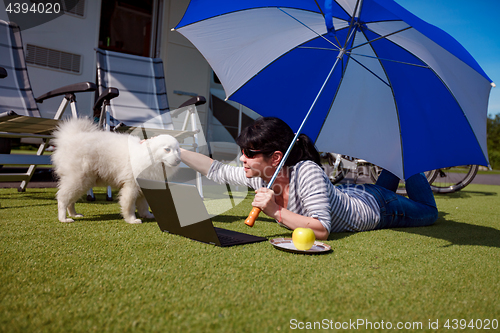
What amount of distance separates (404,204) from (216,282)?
1814 mm

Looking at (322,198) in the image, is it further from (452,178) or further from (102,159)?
(452,178)

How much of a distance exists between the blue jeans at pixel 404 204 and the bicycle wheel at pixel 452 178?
2.88 metres

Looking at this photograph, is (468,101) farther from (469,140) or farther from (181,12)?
(181,12)

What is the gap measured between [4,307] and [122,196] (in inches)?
52.3

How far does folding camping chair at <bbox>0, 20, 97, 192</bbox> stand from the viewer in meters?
2.55

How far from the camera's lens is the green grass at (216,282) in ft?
3.03

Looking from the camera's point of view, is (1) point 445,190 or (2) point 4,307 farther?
(1) point 445,190

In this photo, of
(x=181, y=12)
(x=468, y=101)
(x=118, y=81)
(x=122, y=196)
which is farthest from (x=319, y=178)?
(x=181, y=12)

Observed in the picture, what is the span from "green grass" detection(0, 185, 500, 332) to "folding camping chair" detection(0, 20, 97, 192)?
0.79 metres

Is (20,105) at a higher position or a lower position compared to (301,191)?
higher

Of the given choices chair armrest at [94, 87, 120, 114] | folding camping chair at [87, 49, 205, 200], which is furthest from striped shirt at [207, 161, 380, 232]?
folding camping chair at [87, 49, 205, 200]

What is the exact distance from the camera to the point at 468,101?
1810 mm

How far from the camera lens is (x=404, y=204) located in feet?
8.23

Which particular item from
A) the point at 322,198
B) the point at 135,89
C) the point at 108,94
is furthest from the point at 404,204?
the point at 135,89
